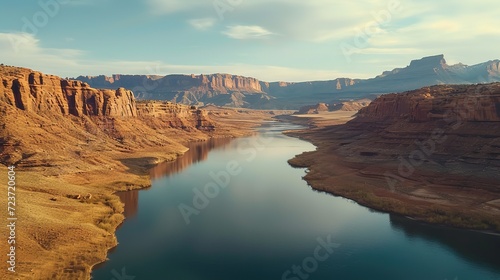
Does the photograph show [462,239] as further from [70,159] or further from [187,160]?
[187,160]

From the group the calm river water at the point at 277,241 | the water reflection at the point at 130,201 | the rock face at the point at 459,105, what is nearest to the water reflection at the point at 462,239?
the calm river water at the point at 277,241

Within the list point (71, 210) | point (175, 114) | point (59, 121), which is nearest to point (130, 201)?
point (71, 210)

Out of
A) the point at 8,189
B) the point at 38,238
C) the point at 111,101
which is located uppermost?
the point at 111,101

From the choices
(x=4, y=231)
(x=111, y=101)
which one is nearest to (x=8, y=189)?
(x=4, y=231)

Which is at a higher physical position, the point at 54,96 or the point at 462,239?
the point at 54,96

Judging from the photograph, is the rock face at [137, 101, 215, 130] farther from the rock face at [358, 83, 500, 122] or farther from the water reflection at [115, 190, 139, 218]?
the rock face at [358, 83, 500, 122]

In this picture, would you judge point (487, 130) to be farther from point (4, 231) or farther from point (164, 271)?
point (4, 231)

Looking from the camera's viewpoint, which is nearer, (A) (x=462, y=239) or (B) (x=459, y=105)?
(A) (x=462, y=239)
